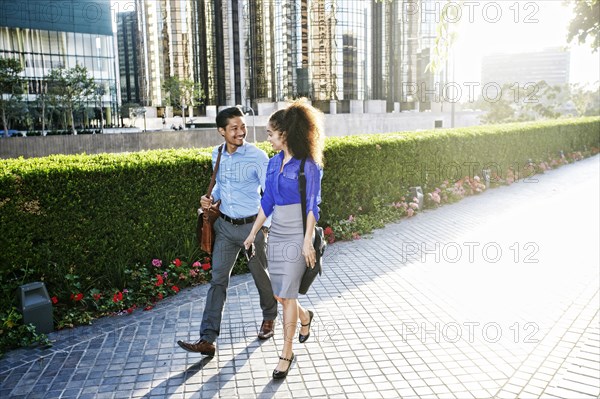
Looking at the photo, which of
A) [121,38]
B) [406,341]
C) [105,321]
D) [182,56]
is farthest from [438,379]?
[121,38]

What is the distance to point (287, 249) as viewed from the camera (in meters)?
4.21

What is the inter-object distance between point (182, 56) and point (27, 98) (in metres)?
23.5

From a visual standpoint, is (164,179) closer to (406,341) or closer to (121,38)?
(406,341)

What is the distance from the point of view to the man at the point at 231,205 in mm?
4707

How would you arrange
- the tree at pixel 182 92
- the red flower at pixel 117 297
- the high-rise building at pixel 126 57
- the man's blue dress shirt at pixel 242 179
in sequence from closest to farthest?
the man's blue dress shirt at pixel 242 179, the red flower at pixel 117 297, the tree at pixel 182 92, the high-rise building at pixel 126 57

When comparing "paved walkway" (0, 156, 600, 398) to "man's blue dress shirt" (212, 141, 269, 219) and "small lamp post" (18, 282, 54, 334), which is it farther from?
"man's blue dress shirt" (212, 141, 269, 219)

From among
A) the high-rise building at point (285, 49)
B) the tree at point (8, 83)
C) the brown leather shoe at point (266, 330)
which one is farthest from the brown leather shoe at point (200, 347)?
the high-rise building at point (285, 49)

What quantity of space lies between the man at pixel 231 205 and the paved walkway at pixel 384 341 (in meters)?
0.47

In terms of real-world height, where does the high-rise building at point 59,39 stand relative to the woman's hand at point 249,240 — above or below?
above

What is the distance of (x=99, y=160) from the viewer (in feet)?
21.3

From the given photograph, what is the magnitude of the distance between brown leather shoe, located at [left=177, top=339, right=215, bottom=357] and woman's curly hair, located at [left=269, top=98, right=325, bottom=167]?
182 cm

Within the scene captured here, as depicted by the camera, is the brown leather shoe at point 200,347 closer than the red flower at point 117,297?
A: Yes

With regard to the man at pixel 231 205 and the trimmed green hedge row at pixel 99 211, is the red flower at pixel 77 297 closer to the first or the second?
the trimmed green hedge row at pixel 99 211

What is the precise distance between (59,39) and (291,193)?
71.3m
